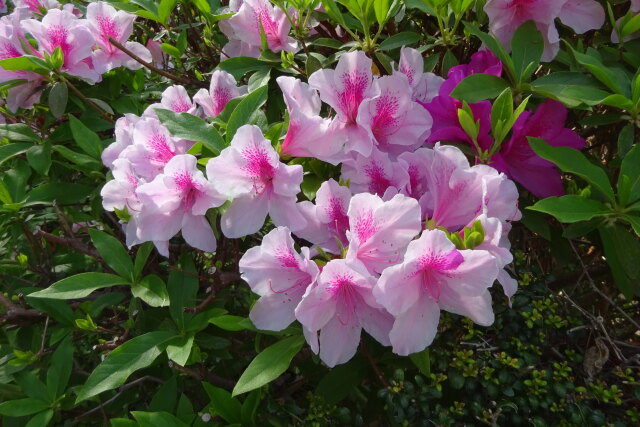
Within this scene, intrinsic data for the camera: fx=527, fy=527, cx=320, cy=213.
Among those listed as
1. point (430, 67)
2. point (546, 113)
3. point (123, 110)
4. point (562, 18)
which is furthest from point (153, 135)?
point (562, 18)

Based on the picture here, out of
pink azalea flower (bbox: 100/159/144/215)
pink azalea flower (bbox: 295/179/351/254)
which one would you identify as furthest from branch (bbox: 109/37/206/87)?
pink azalea flower (bbox: 295/179/351/254)

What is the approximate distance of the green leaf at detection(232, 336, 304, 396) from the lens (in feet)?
3.49

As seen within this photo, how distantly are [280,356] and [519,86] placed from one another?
77cm

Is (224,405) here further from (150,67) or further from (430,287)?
(150,67)

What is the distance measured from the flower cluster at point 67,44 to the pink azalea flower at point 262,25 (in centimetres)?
34

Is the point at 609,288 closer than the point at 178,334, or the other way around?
the point at 178,334

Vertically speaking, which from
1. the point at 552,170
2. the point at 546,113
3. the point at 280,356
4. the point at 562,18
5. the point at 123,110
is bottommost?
the point at 280,356

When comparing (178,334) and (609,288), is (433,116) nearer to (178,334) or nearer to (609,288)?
(178,334)

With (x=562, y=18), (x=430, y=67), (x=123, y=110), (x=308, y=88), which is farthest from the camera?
(x=123, y=110)

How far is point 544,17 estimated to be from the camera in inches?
46.0

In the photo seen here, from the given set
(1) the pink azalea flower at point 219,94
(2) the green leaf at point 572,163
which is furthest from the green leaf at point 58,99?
(2) the green leaf at point 572,163

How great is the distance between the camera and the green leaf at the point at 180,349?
115cm

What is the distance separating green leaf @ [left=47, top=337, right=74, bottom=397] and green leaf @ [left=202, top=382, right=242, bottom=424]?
45 cm

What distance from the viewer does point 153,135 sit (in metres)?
1.10
